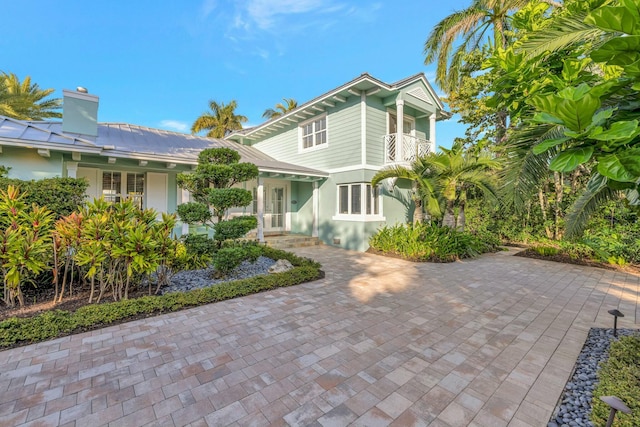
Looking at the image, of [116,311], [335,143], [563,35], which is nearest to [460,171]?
[335,143]

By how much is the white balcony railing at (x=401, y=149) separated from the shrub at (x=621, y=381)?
7618 millimetres

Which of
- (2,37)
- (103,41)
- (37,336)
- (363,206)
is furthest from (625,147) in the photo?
(2,37)

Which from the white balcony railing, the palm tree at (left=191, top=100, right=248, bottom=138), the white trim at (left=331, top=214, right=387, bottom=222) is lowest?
the white trim at (left=331, top=214, right=387, bottom=222)

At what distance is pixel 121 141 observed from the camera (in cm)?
931

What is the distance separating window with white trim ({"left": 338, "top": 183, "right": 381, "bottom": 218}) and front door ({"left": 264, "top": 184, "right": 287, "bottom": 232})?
11.0 feet

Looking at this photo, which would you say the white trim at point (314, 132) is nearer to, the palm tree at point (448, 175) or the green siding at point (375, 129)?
the green siding at point (375, 129)

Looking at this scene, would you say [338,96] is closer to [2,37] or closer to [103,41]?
[103,41]

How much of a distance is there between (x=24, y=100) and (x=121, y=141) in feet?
46.0

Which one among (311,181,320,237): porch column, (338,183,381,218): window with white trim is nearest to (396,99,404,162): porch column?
(338,183,381,218): window with white trim

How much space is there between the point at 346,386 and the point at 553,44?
3800mm

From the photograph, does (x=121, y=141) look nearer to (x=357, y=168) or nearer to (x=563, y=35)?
(x=357, y=168)

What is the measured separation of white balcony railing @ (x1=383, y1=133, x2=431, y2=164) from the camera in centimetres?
995

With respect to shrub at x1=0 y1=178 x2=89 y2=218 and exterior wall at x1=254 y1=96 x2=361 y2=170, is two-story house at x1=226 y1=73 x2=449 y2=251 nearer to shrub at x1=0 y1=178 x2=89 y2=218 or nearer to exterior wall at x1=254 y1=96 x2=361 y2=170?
exterior wall at x1=254 y1=96 x2=361 y2=170

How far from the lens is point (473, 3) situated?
40.4 ft
